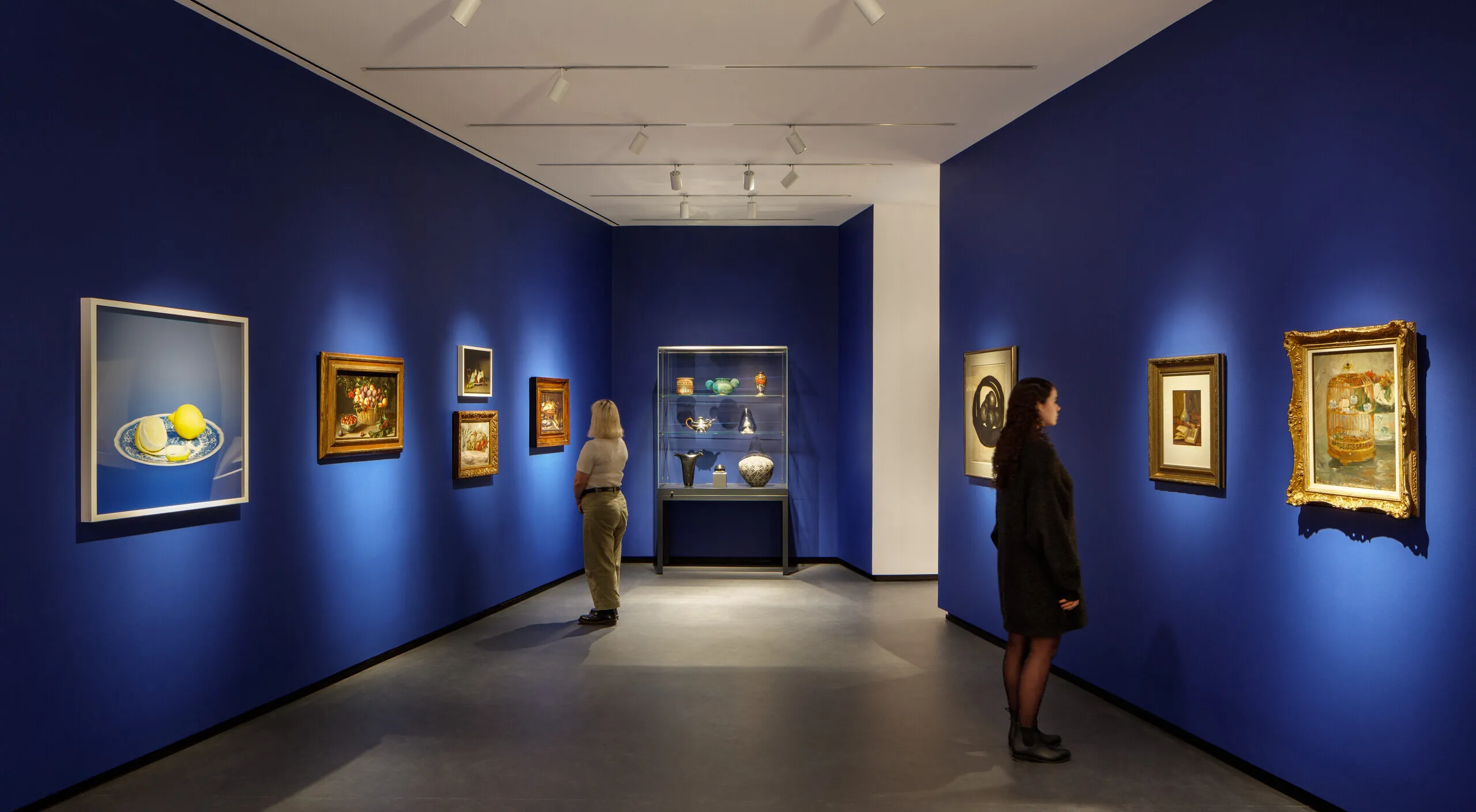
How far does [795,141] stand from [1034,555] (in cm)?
341

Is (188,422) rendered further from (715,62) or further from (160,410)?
(715,62)

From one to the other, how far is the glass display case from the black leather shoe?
2.71m

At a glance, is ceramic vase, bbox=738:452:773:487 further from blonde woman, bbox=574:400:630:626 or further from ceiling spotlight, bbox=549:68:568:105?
ceiling spotlight, bbox=549:68:568:105

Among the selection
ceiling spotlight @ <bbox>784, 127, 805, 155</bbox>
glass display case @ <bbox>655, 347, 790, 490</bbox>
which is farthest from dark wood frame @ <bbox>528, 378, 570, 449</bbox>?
ceiling spotlight @ <bbox>784, 127, 805, 155</bbox>

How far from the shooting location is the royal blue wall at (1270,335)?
126 inches

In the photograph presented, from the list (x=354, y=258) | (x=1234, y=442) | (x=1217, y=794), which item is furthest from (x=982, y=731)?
(x=354, y=258)

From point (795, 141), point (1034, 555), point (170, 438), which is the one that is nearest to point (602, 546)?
point (795, 141)

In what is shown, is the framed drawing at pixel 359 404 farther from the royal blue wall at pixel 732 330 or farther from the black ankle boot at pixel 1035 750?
the royal blue wall at pixel 732 330

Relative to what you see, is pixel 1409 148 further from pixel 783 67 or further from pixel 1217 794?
pixel 783 67

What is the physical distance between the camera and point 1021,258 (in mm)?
6066

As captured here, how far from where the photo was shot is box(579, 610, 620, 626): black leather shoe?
6.88 meters

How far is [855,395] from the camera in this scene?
30.3ft

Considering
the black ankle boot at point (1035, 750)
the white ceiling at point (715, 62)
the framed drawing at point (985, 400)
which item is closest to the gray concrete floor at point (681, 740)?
the black ankle boot at point (1035, 750)

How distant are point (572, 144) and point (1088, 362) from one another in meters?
3.82
